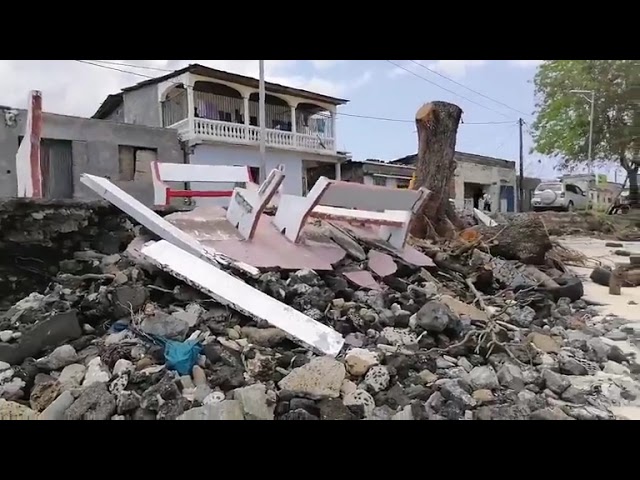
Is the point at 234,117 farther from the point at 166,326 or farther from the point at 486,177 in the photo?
the point at 486,177

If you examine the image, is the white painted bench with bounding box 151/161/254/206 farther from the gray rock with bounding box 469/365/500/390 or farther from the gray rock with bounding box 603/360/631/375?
the gray rock with bounding box 603/360/631/375

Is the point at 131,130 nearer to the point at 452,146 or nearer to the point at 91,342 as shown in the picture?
the point at 452,146

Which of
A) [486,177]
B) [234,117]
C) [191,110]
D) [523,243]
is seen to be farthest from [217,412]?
[486,177]

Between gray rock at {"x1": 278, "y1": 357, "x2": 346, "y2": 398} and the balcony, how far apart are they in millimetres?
10589

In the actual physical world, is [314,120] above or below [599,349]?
above

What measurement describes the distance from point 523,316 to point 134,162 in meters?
10.2

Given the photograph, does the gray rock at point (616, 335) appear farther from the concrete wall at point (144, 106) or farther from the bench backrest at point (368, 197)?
the concrete wall at point (144, 106)

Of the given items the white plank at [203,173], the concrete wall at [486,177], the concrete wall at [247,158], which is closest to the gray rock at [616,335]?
the white plank at [203,173]

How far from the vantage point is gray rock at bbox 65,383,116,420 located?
248 centimetres

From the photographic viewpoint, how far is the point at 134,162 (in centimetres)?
1220

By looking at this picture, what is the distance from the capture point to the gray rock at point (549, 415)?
2.63 metres

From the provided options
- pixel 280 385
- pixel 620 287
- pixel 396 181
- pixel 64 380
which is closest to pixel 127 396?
pixel 64 380

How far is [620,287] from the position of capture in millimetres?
5820
